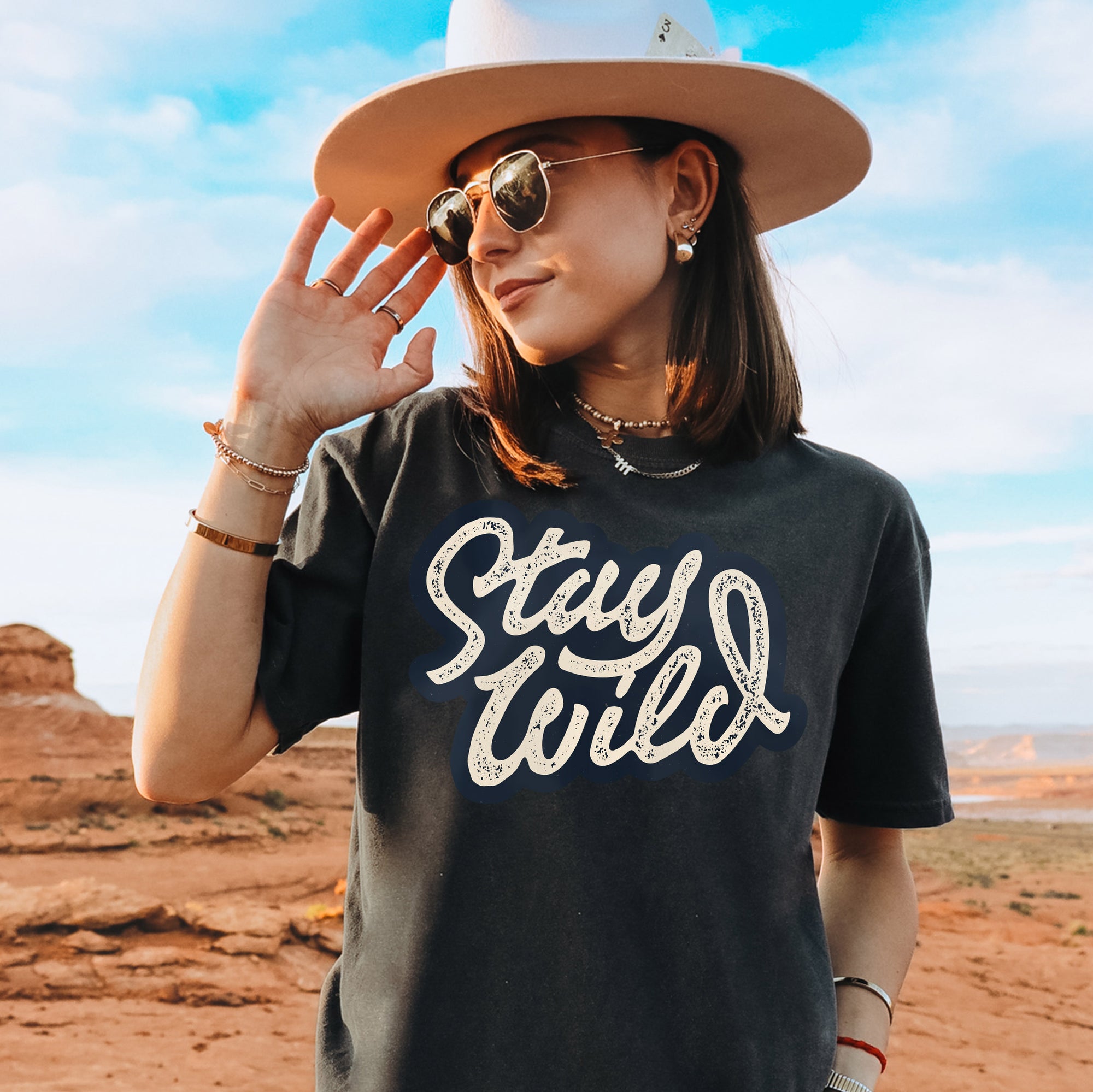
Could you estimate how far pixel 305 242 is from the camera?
1.59 metres

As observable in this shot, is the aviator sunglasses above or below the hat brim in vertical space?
below

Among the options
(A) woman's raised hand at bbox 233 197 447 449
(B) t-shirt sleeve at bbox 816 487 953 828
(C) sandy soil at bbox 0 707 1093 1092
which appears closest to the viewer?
(A) woman's raised hand at bbox 233 197 447 449

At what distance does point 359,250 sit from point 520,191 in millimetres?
283

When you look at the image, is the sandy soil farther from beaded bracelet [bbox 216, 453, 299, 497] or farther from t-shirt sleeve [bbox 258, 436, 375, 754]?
beaded bracelet [bbox 216, 453, 299, 497]

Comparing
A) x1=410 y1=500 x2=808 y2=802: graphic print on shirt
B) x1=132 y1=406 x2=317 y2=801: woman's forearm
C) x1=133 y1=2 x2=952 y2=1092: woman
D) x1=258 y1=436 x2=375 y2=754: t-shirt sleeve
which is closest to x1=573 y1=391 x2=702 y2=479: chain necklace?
x1=133 y1=2 x2=952 y2=1092: woman

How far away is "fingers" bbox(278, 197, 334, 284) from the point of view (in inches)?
62.0

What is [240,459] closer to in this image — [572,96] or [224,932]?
[572,96]

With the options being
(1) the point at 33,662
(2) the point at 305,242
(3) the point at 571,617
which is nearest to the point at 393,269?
(2) the point at 305,242

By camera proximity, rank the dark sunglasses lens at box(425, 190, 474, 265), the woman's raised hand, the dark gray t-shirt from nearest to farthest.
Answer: the dark gray t-shirt → the woman's raised hand → the dark sunglasses lens at box(425, 190, 474, 265)

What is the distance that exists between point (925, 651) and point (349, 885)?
1109 mm

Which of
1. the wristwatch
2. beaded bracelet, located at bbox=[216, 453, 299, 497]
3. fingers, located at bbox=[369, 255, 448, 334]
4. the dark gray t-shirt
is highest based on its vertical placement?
fingers, located at bbox=[369, 255, 448, 334]

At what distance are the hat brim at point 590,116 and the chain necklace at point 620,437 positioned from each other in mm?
490

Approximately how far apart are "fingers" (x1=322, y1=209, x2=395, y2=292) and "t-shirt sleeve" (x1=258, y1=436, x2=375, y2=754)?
0.28 m

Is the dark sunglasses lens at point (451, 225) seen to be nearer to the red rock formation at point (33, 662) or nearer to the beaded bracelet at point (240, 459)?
the beaded bracelet at point (240, 459)
